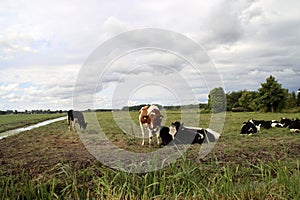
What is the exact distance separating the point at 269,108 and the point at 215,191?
3180 centimetres

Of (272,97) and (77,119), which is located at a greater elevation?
(272,97)

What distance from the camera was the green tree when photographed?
106 feet

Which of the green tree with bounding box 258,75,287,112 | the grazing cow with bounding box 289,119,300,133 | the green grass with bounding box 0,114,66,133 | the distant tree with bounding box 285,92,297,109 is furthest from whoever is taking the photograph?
the distant tree with bounding box 285,92,297,109

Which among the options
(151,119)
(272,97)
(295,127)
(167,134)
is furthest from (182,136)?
(272,97)

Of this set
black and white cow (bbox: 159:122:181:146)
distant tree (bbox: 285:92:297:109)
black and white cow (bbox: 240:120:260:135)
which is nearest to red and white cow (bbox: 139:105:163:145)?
black and white cow (bbox: 159:122:181:146)

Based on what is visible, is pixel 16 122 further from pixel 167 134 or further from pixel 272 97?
pixel 272 97

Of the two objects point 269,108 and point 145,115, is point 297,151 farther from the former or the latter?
point 269,108

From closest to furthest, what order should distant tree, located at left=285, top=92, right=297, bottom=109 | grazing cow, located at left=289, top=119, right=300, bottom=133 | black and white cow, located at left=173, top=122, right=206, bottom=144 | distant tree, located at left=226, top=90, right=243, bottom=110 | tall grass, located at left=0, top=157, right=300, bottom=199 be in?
tall grass, located at left=0, top=157, right=300, bottom=199
black and white cow, located at left=173, top=122, right=206, bottom=144
grazing cow, located at left=289, top=119, right=300, bottom=133
distant tree, located at left=285, top=92, right=297, bottom=109
distant tree, located at left=226, top=90, right=243, bottom=110

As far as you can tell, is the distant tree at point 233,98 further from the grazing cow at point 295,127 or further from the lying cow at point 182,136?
the lying cow at point 182,136

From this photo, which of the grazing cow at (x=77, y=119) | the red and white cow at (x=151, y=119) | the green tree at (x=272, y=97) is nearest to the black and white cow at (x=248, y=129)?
the red and white cow at (x=151, y=119)

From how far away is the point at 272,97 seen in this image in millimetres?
32375

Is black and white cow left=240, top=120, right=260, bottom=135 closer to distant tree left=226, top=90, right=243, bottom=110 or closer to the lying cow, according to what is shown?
the lying cow

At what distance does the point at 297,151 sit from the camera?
21.0 feet

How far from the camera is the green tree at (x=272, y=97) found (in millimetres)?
32438
